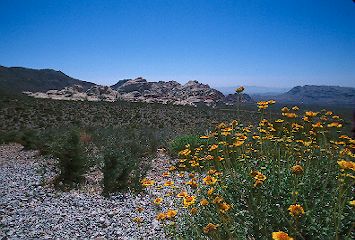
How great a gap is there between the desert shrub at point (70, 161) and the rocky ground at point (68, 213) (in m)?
0.40

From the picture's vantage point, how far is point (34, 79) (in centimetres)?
11175

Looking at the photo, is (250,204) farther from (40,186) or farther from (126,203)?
(40,186)

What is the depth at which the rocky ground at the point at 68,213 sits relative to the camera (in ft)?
14.5

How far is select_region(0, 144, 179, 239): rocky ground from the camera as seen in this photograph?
4.42 metres

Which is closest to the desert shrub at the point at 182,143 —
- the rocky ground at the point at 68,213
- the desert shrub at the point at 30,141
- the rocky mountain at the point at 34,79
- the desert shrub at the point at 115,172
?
the desert shrub at the point at 115,172

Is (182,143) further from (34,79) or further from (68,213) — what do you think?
(34,79)

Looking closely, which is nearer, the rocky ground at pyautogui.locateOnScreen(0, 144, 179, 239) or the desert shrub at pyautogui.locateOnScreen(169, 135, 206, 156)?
the rocky ground at pyautogui.locateOnScreen(0, 144, 179, 239)

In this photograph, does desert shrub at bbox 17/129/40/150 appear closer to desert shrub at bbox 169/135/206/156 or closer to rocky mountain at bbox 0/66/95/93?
desert shrub at bbox 169/135/206/156

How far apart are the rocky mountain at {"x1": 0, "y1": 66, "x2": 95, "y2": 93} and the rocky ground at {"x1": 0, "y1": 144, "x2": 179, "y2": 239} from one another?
92.4 m

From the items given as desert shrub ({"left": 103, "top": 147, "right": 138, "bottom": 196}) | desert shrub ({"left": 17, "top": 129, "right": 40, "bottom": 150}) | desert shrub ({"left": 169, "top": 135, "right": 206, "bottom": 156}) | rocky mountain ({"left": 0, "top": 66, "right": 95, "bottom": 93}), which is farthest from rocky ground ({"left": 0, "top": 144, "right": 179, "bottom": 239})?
rocky mountain ({"left": 0, "top": 66, "right": 95, "bottom": 93})

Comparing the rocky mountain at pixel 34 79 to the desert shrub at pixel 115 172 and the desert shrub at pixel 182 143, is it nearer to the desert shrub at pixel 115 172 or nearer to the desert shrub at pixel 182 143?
the desert shrub at pixel 182 143

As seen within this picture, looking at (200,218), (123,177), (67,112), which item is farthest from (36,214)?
(67,112)

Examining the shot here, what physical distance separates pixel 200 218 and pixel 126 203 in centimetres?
263

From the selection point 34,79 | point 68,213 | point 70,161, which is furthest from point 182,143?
point 34,79
